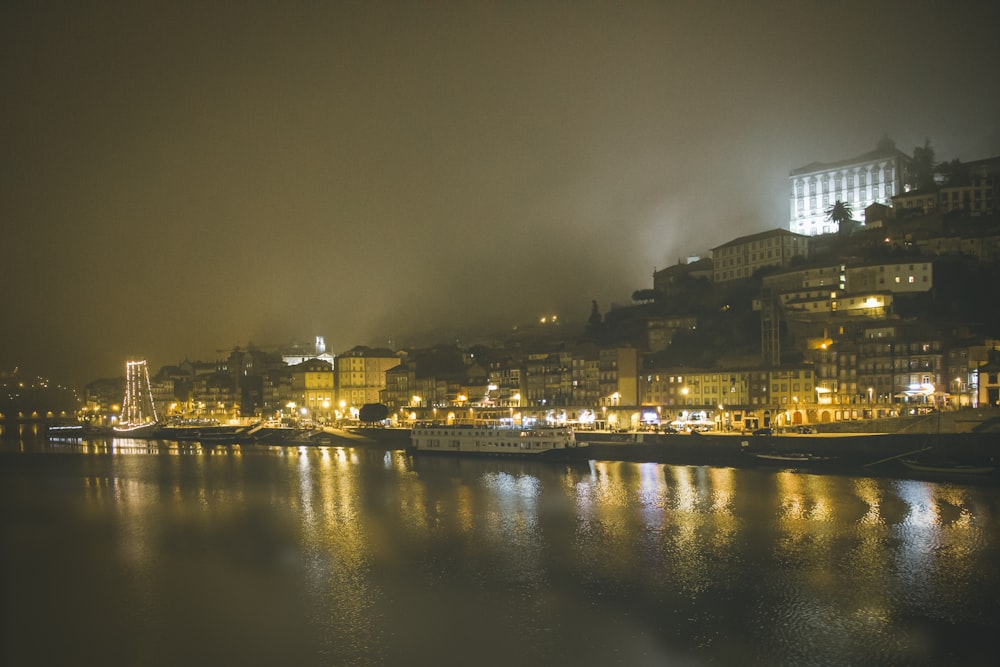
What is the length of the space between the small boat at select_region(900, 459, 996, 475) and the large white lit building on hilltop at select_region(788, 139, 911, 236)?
26158 mm

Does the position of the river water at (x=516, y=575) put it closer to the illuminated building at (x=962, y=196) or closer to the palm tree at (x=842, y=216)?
the illuminated building at (x=962, y=196)

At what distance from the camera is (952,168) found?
44312mm

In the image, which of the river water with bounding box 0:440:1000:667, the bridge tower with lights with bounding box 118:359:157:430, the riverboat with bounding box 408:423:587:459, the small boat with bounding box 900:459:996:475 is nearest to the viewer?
the river water with bounding box 0:440:1000:667

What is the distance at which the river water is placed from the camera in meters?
10.4

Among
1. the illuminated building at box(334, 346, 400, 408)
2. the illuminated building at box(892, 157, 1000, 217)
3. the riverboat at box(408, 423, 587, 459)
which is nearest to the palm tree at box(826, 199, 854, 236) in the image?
the illuminated building at box(892, 157, 1000, 217)

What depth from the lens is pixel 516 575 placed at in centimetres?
1345

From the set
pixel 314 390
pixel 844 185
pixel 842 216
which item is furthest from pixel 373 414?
pixel 844 185

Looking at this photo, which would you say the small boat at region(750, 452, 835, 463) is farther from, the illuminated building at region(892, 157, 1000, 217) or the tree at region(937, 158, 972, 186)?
the tree at region(937, 158, 972, 186)

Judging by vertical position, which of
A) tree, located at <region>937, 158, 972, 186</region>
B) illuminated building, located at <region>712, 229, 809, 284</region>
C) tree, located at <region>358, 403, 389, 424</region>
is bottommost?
tree, located at <region>358, 403, 389, 424</region>

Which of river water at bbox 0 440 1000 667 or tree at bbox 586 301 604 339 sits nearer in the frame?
river water at bbox 0 440 1000 667

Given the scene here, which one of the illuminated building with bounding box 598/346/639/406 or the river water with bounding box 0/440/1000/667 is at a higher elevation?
the illuminated building with bounding box 598/346/639/406

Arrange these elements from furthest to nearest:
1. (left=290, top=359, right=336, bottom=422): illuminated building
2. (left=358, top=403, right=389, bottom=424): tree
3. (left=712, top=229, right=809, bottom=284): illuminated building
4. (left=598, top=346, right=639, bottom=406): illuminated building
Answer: (left=290, top=359, right=336, bottom=422): illuminated building, (left=358, top=403, right=389, bottom=424): tree, (left=712, top=229, right=809, bottom=284): illuminated building, (left=598, top=346, right=639, bottom=406): illuminated building

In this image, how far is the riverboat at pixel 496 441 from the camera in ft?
102

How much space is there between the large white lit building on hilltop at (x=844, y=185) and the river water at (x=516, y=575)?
29.7 meters
